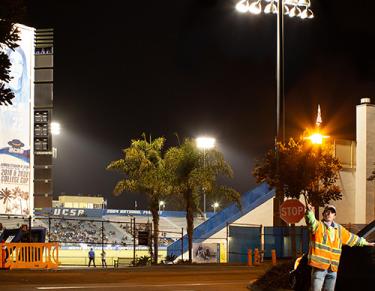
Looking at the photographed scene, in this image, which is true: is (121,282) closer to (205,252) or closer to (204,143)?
(204,143)

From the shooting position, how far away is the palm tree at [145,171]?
3722 cm

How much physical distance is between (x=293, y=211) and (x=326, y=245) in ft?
45.5

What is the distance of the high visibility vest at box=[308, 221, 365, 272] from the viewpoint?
29.6 ft

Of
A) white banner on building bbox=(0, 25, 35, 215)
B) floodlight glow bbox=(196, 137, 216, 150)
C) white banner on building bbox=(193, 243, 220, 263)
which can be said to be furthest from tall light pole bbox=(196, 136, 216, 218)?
white banner on building bbox=(0, 25, 35, 215)

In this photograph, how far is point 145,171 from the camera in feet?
124

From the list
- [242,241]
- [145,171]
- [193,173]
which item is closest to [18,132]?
→ [145,171]

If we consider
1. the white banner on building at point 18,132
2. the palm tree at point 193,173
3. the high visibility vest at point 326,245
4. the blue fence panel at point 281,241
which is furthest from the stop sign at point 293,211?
the white banner on building at point 18,132

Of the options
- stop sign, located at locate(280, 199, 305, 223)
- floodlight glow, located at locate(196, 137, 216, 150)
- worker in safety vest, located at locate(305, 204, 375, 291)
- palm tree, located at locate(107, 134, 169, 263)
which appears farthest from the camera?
floodlight glow, located at locate(196, 137, 216, 150)

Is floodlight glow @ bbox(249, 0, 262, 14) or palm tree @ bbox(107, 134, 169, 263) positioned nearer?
floodlight glow @ bbox(249, 0, 262, 14)

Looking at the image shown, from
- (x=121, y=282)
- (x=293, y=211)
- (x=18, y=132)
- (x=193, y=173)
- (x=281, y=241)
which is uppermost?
(x=18, y=132)

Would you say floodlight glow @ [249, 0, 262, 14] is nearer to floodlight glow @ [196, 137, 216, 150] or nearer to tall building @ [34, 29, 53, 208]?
floodlight glow @ [196, 137, 216, 150]

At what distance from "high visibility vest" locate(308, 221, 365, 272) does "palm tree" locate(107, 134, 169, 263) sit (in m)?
27.7

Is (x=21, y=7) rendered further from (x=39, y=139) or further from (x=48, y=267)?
(x=39, y=139)

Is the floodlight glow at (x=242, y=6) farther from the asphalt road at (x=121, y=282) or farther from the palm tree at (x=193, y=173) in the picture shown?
the asphalt road at (x=121, y=282)
